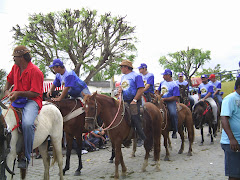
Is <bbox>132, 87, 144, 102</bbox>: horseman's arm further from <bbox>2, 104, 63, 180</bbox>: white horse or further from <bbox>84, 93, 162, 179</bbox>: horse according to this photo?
<bbox>2, 104, 63, 180</bbox>: white horse

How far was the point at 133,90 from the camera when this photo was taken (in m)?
5.96

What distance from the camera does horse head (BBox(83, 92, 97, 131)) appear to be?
5277 mm

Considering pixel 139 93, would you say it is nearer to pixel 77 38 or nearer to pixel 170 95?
pixel 170 95

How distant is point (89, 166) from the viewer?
23.9ft

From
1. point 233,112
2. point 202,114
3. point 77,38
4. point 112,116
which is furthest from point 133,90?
point 77,38

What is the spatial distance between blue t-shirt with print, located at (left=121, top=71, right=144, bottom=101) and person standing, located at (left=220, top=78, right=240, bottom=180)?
96.6 inches

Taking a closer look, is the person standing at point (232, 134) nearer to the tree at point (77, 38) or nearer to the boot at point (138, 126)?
the boot at point (138, 126)

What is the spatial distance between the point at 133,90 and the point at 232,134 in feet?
9.05

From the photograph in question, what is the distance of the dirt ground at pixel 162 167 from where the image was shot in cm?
594

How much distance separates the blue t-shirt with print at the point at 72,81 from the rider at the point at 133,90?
134cm

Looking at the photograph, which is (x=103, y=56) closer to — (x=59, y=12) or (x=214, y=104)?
(x=59, y=12)

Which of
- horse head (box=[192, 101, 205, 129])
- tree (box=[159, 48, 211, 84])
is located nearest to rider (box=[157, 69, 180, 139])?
horse head (box=[192, 101, 205, 129])

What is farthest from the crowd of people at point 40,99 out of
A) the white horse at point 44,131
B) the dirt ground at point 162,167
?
the dirt ground at point 162,167

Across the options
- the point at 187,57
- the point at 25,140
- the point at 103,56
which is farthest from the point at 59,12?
the point at 187,57
